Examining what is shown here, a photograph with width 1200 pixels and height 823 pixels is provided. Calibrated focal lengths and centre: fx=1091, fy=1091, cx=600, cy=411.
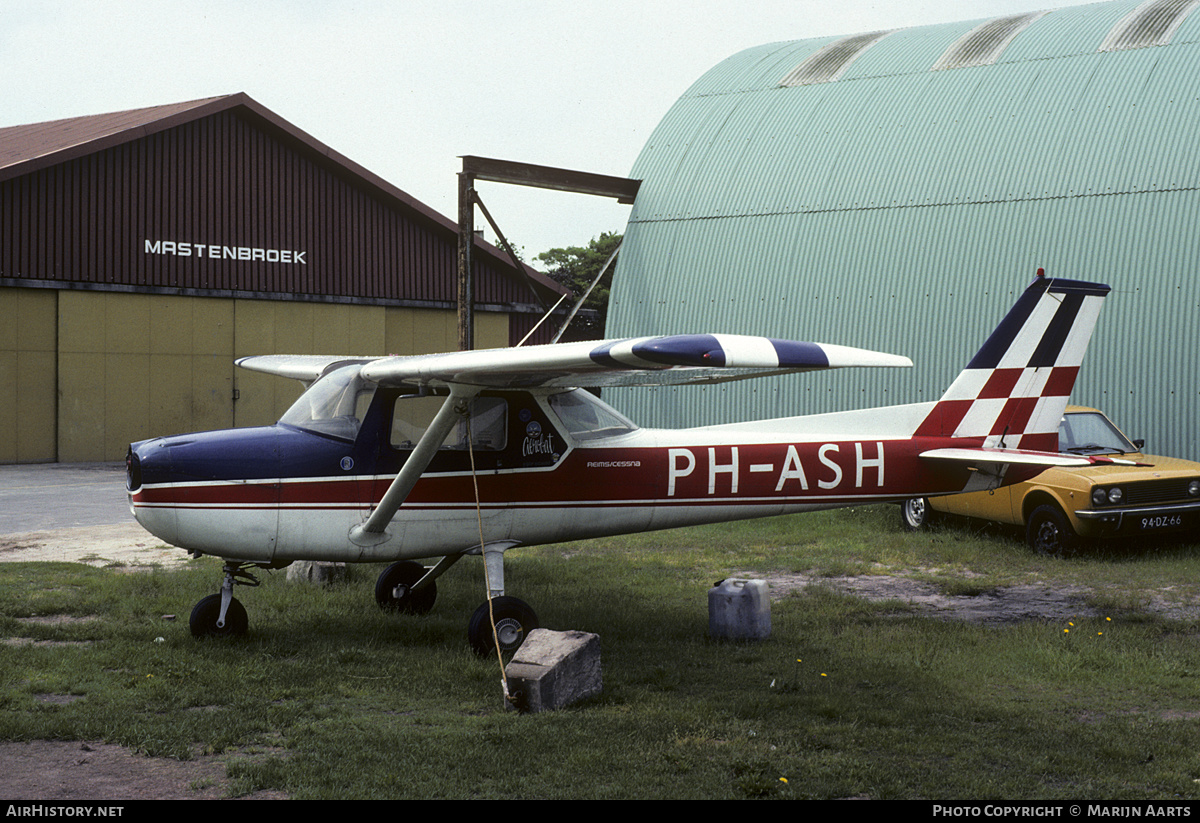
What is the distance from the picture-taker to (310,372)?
10.3 m

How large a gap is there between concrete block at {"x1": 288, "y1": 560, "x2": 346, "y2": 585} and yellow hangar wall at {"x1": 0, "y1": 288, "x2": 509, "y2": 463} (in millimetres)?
14034

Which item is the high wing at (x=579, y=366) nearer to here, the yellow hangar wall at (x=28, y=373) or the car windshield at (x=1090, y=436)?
the car windshield at (x=1090, y=436)

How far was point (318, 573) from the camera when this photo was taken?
10461 millimetres

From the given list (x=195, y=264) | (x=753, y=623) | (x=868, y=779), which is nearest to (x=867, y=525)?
(x=753, y=623)

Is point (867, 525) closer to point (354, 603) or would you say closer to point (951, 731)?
point (354, 603)

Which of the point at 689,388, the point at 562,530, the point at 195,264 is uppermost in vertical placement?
the point at 195,264

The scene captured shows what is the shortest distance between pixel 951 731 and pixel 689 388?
1248cm

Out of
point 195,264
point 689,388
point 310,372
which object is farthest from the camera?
point 195,264

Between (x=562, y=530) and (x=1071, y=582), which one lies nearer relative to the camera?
(x=562, y=530)

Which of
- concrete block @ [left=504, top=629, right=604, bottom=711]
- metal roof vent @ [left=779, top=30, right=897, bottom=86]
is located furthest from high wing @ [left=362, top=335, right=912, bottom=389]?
metal roof vent @ [left=779, top=30, right=897, bottom=86]

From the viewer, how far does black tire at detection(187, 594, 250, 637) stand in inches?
318

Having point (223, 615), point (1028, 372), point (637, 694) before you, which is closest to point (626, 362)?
point (637, 694)

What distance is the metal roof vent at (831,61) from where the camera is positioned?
19.8 m

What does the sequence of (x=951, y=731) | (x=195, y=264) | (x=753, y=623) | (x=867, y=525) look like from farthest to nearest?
1. (x=195, y=264)
2. (x=867, y=525)
3. (x=753, y=623)
4. (x=951, y=731)
